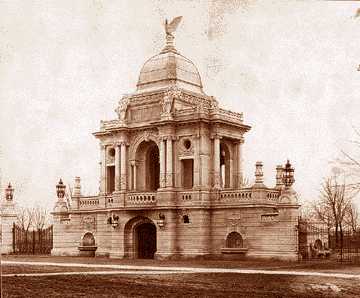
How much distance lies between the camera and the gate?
152 ft

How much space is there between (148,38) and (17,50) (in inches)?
421

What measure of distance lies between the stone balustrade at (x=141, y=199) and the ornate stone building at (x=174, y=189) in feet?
0.18

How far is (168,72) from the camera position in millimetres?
41781

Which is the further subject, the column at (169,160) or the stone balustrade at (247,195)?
the column at (169,160)

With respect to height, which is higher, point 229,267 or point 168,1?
point 168,1

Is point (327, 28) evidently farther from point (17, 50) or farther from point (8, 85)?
point (8, 85)

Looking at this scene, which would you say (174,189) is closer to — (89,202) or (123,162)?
(123,162)

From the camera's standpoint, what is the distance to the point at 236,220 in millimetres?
38594

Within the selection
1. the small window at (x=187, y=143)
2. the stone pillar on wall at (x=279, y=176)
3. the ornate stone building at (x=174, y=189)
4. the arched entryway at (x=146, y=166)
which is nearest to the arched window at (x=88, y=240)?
the ornate stone building at (x=174, y=189)

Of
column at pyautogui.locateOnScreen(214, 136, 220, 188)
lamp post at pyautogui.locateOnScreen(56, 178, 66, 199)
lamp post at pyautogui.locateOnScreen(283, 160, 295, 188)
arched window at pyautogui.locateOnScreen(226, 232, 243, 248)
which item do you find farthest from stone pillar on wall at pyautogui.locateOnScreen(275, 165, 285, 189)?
lamp post at pyautogui.locateOnScreen(56, 178, 66, 199)

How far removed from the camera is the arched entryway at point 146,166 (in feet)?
141

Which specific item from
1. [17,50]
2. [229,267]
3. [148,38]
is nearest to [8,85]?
[17,50]

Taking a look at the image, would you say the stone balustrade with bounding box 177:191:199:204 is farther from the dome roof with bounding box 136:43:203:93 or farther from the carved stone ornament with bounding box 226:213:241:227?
the dome roof with bounding box 136:43:203:93

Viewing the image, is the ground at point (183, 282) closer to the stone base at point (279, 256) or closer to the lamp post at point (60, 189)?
the stone base at point (279, 256)
